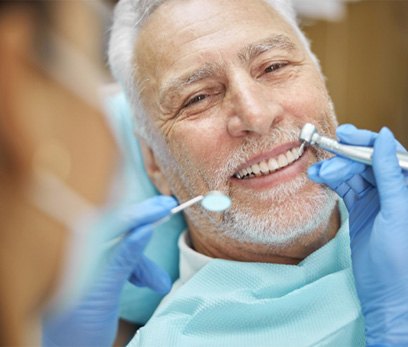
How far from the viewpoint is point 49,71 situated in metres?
0.59

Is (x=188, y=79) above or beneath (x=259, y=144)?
above

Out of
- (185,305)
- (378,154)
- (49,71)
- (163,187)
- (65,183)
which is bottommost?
(185,305)

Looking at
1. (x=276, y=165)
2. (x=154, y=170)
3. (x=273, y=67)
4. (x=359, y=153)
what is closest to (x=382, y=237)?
(x=359, y=153)

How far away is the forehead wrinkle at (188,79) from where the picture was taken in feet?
3.04

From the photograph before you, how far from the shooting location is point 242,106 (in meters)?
0.90

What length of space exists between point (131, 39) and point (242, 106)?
0.93 ft

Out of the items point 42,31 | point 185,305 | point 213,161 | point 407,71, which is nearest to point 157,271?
point 185,305

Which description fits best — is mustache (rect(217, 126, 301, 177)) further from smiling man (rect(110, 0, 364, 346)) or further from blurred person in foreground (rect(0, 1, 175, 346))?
blurred person in foreground (rect(0, 1, 175, 346))

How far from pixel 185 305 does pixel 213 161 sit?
10.2 inches

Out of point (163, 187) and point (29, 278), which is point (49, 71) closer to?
point (29, 278)

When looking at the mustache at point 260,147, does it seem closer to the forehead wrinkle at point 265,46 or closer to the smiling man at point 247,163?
the smiling man at point 247,163

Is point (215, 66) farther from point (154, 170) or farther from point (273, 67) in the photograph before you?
→ point (154, 170)

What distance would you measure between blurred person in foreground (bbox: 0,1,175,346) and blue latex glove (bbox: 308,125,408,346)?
329 millimetres

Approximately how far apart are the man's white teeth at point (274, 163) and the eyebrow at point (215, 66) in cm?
17
